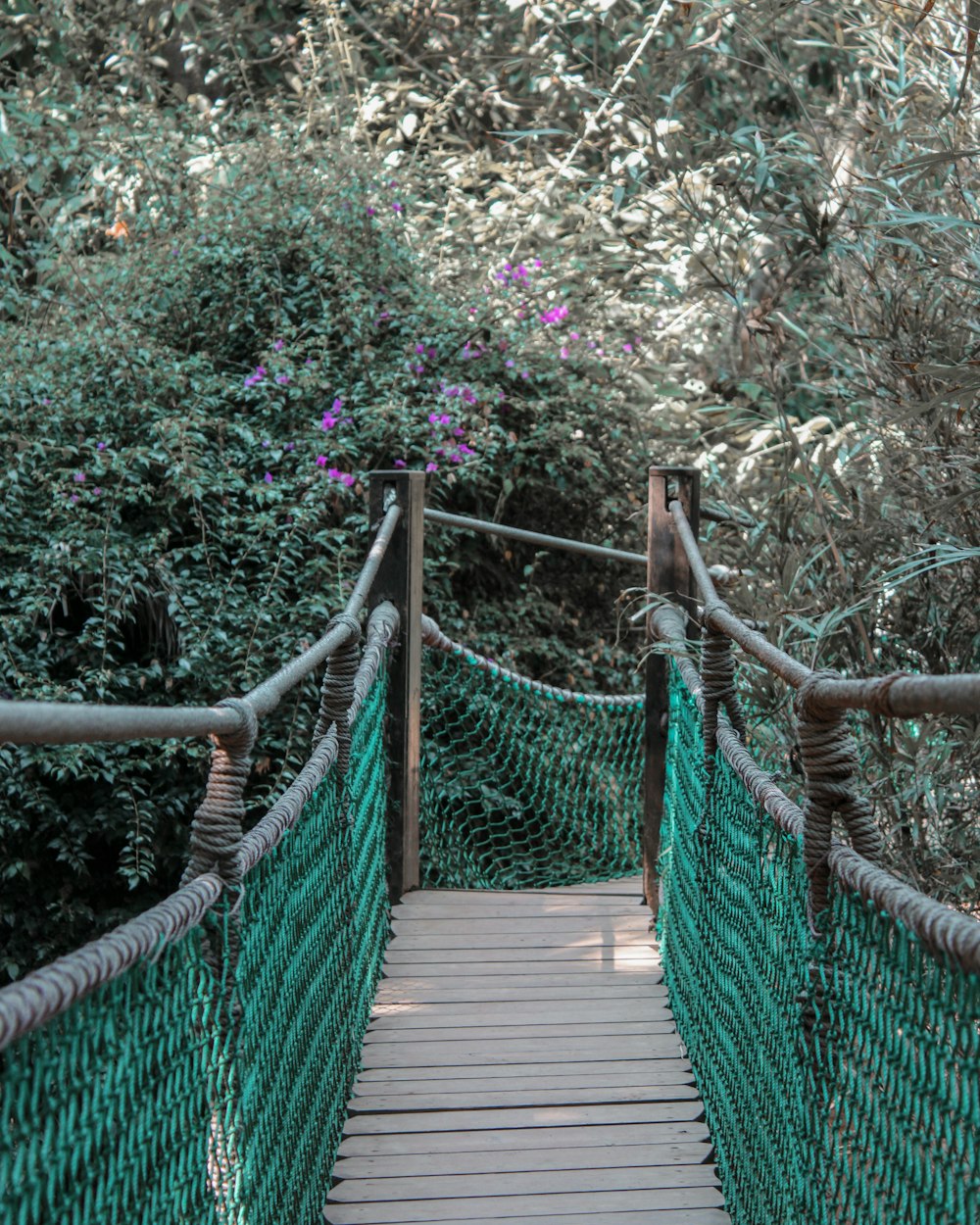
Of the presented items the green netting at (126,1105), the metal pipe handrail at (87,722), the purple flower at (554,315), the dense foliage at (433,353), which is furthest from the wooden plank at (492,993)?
the purple flower at (554,315)

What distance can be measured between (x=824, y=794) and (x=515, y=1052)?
1265mm

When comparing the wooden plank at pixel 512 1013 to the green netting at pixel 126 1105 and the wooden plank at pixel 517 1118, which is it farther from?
the green netting at pixel 126 1105

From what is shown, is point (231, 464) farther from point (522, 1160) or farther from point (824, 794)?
point (824, 794)

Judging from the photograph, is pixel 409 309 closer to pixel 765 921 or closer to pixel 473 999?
pixel 473 999

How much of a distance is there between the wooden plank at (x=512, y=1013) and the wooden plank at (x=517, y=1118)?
1.19ft

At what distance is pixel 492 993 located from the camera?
2.78 metres

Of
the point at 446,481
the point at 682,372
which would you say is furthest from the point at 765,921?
the point at 682,372

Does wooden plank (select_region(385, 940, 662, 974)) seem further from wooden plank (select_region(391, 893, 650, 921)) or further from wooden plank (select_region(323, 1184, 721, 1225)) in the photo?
wooden plank (select_region(323, 1184, 721, 1225))

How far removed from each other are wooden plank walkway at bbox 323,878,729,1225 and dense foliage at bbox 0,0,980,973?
62 cm

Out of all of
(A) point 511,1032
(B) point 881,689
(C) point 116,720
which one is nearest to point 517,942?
(A) point 511,1032

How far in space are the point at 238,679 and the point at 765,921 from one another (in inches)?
121

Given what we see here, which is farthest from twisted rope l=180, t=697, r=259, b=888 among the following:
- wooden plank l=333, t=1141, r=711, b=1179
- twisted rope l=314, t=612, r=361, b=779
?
wooden plank l=333, t=1141, r=711, b=1179

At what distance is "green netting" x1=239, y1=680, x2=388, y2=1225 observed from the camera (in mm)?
1472

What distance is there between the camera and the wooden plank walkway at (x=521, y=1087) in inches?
77.7
